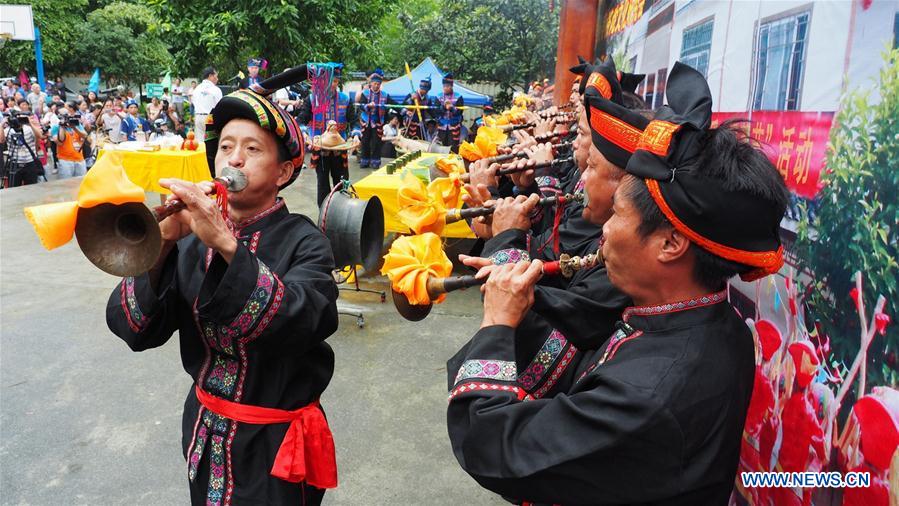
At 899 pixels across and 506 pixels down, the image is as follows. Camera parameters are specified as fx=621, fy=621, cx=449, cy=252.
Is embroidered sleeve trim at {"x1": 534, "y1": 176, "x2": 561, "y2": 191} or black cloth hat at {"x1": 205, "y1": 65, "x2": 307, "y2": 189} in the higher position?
black cloth hat at {"x1": 205, "y1": 65, "x2": 307, "y2": 189}

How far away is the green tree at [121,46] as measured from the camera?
31281mm

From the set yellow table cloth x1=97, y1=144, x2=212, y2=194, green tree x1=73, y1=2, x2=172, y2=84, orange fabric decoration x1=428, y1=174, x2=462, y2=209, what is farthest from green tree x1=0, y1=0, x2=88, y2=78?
orange fabric decoration x1=428, y1=174, x2=462, y2=209

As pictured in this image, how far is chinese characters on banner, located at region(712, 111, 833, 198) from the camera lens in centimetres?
198

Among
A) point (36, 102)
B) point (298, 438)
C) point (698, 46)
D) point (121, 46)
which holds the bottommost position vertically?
point (298, 438)

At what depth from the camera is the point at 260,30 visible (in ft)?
51.9

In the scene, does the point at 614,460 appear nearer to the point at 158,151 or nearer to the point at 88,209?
the point at 88,209

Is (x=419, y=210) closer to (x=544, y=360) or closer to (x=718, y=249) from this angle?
(x=544, y=360)

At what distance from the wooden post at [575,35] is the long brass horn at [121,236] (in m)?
6.32

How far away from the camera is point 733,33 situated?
2719 mm

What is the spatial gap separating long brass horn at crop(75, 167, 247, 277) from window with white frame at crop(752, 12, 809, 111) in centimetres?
207

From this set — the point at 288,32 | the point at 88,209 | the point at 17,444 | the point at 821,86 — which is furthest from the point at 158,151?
the point at 821,86

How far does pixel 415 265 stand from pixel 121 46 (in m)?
36.2

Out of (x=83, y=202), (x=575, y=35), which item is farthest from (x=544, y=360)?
(x=575, y=35)

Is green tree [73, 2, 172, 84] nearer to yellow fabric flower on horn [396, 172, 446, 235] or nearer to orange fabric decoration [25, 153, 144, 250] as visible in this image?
yellow fabric flower on horn [396, 172, 446, 235]
